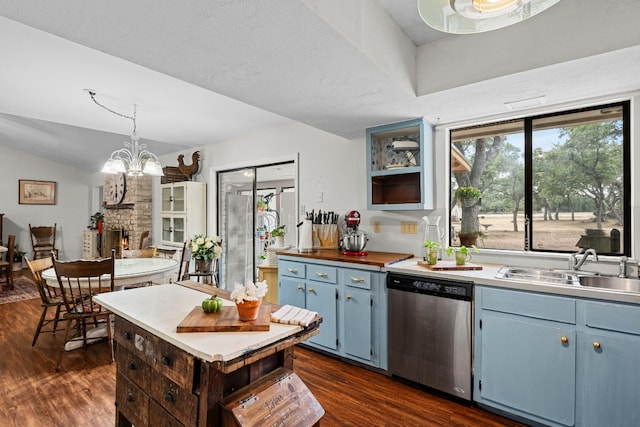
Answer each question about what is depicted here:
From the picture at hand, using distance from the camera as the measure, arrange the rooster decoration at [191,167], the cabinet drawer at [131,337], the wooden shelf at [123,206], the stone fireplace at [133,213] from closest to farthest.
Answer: the cabinet drawer at [131,337], the rooster decoration at [191,167], the stone fireplace at [133,213], the wooden shelf at [123,206]

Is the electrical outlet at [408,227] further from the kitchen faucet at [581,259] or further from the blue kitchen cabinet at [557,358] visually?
the kitchen faucet at [581,259]

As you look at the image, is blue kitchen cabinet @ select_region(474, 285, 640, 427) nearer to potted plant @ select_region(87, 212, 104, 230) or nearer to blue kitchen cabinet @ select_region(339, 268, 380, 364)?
blue kitchen cabinet @ select_region(339, 268, 380, 364)

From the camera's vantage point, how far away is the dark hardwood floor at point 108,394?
2.07 m

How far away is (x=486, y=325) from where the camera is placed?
2102mm

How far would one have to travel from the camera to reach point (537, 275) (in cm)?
234

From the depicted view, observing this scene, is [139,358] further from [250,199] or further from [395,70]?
[250,199]

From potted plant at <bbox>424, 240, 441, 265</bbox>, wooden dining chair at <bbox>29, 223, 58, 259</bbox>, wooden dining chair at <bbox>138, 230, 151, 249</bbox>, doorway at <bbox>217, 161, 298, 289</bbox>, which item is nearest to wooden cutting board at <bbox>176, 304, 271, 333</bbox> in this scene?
potted plant at <bbox>424, 240, 441, 265</bbox>

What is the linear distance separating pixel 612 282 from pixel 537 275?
40 cm

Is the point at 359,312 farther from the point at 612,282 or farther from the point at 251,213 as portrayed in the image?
the point at 251,213

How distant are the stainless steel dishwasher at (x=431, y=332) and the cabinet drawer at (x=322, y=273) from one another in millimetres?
505

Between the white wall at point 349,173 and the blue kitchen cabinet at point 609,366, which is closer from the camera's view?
the blue kitchen cabinet at point 609,366

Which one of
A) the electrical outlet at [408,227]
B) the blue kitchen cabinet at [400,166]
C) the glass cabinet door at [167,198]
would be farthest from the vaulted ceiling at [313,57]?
the glass cabinet door at [167,198]

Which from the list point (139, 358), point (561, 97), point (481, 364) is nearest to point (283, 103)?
point (139, 358)

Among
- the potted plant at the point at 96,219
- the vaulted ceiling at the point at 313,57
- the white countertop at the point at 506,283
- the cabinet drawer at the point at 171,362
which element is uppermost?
the vaulted ceiling at the point at 313,57
